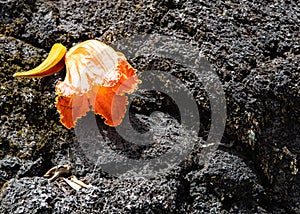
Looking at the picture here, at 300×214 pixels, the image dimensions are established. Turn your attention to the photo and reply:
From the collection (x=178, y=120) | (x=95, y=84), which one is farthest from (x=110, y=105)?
(x=178, y=120)

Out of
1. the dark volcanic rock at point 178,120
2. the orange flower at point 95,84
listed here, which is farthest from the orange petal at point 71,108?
the dark volcanic rock at point 178,120

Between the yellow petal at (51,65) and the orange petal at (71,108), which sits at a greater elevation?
the yellow petal at (51,65)

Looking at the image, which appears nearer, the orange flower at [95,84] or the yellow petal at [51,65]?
the orange flower at [95,84]

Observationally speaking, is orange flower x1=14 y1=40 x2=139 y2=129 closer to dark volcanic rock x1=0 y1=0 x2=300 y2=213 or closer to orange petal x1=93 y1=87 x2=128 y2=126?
orange petal x1=93 y1=87 x2=128 y2=126

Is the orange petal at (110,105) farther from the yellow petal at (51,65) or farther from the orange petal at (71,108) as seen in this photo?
the yellow petal at (51,65)

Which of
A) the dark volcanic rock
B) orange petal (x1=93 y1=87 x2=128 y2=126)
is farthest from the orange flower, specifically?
the dark volcanic rock
